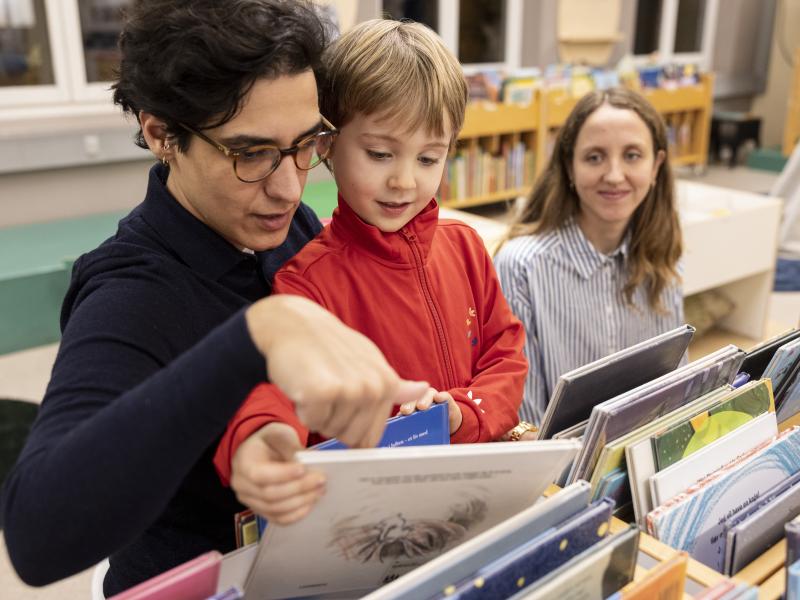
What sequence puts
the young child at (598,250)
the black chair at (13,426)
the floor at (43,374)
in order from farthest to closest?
1. the black chair at (13,426)
2. the floor at (43,374)
3. the young child at (598,250)

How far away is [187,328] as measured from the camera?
3.03 feet

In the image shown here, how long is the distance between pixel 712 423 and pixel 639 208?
3.75 feet

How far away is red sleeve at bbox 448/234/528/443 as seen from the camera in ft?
3.54

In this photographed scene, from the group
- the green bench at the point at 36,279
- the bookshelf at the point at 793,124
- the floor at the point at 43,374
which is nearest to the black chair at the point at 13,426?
the floor at the point at 43,374

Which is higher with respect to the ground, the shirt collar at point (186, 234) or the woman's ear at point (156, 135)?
the woman's ear at point (156, 135)

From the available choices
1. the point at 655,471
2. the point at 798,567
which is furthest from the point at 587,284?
the point at 798,567

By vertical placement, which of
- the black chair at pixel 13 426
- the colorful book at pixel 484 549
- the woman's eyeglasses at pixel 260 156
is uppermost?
the woman's eyeglasses at pixel 260 156

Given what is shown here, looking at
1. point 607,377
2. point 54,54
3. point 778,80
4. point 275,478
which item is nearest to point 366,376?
point 275,478

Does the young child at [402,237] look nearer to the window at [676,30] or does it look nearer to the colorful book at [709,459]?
the colorful book at [709,459]

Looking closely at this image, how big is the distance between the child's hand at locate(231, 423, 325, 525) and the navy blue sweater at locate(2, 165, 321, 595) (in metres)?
0.04

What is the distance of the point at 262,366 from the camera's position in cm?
62

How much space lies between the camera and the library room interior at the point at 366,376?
2.09 ft

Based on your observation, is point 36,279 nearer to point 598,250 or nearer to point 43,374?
point 43,374

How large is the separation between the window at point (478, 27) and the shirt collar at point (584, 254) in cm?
446
